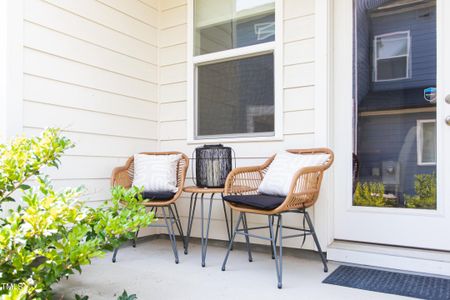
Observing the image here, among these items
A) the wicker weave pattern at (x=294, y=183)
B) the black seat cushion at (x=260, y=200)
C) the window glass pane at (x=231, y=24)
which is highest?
the window glass pane at (x=231, y=24)

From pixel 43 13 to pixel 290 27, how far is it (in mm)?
1787

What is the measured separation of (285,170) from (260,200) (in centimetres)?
31

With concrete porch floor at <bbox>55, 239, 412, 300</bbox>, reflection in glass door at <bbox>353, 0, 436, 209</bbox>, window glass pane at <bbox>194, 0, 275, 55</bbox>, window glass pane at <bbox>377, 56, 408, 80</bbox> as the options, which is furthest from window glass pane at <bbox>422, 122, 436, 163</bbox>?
window glass pane at <bbox>194, 0, 275, 55</bbox>

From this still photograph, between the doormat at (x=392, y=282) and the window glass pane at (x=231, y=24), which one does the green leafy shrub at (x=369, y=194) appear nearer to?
the doormat at (x=392, y=282)

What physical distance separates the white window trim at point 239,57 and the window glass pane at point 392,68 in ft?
2.38

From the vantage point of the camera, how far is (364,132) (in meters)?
2.60

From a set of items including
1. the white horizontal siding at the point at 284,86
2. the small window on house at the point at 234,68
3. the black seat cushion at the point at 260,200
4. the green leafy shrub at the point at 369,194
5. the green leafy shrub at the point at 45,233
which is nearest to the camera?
the green leafy shrub at the point at 45,233

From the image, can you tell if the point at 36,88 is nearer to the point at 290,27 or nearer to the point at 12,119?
the point at 12,119

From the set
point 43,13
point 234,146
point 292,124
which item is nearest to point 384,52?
point 292,124

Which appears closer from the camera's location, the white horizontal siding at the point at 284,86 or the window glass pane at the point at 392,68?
the window glass pane at the point at 392,68

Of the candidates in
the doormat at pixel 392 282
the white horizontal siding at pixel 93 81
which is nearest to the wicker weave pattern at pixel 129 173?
the white horizontal siding at pixel 93 81

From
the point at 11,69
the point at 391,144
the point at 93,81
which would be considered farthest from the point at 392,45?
the point at 11,69

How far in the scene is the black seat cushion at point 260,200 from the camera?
2.08 metres

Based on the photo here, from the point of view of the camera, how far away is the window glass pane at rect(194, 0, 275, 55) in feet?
9.48
